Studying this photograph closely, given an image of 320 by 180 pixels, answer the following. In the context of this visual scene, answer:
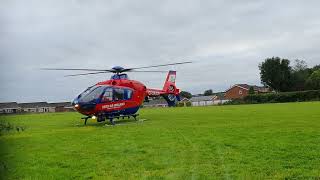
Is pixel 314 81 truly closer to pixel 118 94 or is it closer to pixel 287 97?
pixel 287 97

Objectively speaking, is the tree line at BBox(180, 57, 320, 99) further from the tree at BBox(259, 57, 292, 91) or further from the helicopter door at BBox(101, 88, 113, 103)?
the helicopter door at BBox(101, 88, 113, 103)

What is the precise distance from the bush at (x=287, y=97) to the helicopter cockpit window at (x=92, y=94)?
66566mm

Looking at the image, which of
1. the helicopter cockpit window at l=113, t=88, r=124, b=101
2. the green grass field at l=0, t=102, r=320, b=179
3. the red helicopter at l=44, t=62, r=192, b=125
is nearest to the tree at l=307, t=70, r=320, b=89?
the red helicopter at l=44, t=62, r=192, b=125

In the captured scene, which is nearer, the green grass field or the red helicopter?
the green grass field

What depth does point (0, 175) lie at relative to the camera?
2.33 metres

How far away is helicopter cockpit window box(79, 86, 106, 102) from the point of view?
25.9 meters

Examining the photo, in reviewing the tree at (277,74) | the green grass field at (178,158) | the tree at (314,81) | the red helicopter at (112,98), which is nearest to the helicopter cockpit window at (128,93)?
the red helicopter at (112,98)

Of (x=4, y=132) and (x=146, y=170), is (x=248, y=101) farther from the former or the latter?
(x=4, y=132)

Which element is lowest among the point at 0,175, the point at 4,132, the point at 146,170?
the point at 146,170

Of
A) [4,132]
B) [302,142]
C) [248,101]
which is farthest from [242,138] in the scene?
[248,101]

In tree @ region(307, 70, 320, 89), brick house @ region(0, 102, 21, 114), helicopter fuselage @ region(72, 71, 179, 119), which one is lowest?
brick house @ region(0, 102, 21, 114)

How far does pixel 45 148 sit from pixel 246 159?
20.7 ft

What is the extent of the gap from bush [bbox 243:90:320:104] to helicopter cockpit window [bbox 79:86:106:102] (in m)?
66.6

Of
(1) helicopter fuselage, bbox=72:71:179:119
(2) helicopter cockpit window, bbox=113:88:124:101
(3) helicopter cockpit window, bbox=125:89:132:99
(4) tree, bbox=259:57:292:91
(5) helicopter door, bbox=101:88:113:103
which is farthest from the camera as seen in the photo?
(4) tree, bbox=259:57:292:91
